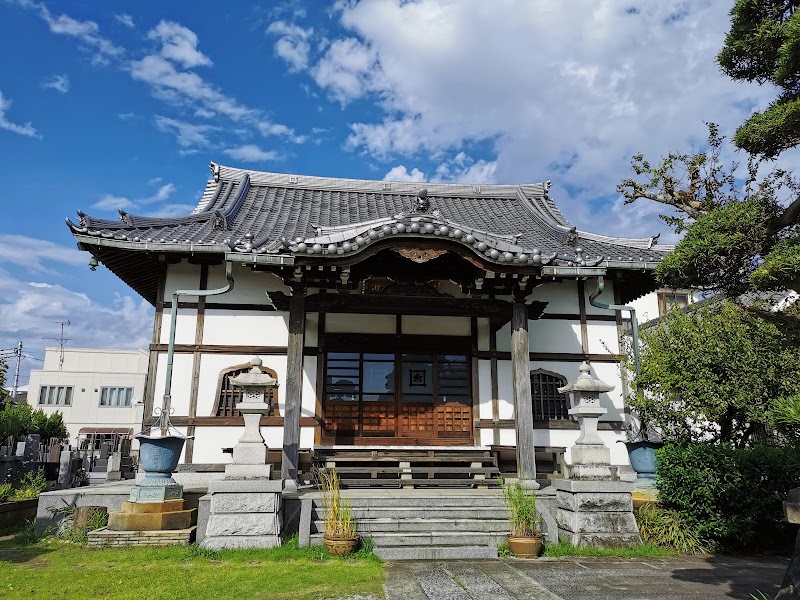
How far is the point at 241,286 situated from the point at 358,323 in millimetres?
2588

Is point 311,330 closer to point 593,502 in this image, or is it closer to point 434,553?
point 434,553

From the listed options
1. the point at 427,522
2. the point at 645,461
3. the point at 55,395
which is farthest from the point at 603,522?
the point at 55,395

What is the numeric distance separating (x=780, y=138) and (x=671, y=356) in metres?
5.90

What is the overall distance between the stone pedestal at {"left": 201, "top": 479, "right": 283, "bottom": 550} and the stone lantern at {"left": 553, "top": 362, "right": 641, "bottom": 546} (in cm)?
430

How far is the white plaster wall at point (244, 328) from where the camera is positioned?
1159 centimetres

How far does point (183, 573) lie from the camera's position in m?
6.54

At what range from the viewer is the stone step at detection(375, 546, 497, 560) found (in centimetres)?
747

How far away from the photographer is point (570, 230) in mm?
13336

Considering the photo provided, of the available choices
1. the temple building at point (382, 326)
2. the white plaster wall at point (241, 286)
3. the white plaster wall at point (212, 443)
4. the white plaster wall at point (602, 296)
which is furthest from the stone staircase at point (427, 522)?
the white plaster wall at point (602, 296)

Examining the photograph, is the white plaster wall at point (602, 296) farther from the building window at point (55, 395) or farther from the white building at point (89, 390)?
the building window at point (55, 395)

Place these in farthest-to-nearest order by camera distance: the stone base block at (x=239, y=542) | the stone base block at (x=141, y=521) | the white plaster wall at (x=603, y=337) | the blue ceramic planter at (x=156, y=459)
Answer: the white plaster wall at (x=603, y=337)
the blue ceramic planter at (x=156, y=459)
the stone base block at (x=141, y=521)
the stone base block at (x=239, y=542)

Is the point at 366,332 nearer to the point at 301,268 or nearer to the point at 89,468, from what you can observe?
the point at 301,268

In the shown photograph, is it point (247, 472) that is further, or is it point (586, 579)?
point (247, 472)

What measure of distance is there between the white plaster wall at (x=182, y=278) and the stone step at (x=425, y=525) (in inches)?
234
